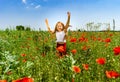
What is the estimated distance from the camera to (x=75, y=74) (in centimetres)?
582

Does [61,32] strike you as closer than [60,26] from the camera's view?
Yes

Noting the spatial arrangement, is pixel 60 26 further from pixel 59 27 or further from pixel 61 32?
pixel 61 32

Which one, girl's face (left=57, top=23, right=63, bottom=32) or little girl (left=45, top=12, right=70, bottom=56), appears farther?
girl's face (left=57, top=23, right=63, bottom=32)

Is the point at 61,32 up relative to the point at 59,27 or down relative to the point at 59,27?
down

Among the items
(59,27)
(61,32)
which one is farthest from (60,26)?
(61,32)

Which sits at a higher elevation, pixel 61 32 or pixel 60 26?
pixel 60 26

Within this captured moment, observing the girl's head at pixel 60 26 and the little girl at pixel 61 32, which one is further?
the girl's head at pixel 60 26

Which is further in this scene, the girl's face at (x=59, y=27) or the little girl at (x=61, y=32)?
the girl's face at (x=59, y=27)

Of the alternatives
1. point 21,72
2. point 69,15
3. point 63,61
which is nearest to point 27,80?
point 21,72

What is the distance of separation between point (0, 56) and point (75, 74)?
1716 mm

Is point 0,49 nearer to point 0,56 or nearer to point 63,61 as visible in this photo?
Answer: point 0,56

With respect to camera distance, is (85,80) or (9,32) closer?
(85,80)

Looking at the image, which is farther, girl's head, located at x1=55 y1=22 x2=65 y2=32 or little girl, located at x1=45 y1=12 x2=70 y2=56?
girl's head, located at x1=55 y1=22 x2=65 y2=32

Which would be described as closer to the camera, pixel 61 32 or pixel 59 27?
pixel 61 32
